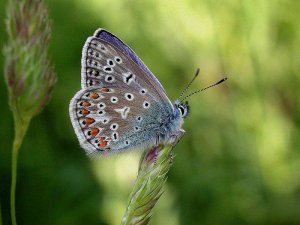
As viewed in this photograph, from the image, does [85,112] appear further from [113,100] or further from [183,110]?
[183,110]

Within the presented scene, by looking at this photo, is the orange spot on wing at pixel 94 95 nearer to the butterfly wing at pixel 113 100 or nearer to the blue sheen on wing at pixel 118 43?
the butterfly wing at pixel 113 100

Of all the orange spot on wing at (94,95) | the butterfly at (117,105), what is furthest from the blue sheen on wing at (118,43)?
the orange spot on wing at (94,95)

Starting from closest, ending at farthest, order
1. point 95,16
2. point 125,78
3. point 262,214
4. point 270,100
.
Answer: point 125,78 < point 262,214 < point 270,100 < point 95,16

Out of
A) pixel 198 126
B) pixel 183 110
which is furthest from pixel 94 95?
pixel 198 126

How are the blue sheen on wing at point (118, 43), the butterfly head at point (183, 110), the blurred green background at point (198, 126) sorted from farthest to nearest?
the blurred green background at point (198, 126) → the butterfly head at point (183, 110) → the blue sheen on wing at point (118, 43)

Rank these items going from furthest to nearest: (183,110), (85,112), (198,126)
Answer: (198,126) → (183,110) → (85,112)

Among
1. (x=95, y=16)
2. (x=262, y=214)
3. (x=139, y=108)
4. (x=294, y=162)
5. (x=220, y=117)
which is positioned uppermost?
(x=95, y=16)

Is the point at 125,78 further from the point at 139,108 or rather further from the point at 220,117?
the point at 220,117

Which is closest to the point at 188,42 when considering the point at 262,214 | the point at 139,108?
the point at 262,214

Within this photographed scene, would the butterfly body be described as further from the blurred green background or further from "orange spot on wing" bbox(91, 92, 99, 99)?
the blurred green background
